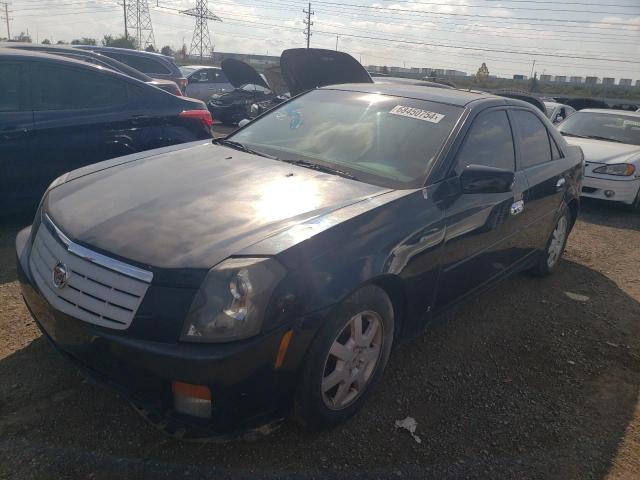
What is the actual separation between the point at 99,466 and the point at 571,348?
3007 millimetres

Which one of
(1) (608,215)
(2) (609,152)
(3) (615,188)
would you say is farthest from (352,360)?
(2) (609,152)

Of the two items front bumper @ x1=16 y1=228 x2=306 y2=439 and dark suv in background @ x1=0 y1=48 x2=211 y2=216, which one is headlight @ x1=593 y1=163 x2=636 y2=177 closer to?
dark suv in background @ x1=0 y1=48 x2=211 y2=216

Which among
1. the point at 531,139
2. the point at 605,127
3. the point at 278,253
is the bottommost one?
the point at 278,253

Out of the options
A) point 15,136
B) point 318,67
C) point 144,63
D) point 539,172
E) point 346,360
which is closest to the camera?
point 346,360

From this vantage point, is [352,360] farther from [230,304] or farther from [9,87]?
[9,87]

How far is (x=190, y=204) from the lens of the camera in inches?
98.4

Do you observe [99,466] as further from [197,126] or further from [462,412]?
[197,126]

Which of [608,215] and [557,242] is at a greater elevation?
[557,242]

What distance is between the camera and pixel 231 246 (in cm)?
211

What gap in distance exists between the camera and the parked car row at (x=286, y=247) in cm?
198

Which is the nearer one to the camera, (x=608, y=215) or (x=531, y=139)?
(x=531, y=139)

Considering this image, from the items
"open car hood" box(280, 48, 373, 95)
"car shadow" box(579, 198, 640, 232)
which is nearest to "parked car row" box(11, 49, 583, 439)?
"car shadow" box(579, 198, 640, 232)

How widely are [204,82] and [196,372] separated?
47.8ft

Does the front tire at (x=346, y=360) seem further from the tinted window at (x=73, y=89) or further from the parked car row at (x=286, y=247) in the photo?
the tinted window at (x=73, y=89)
